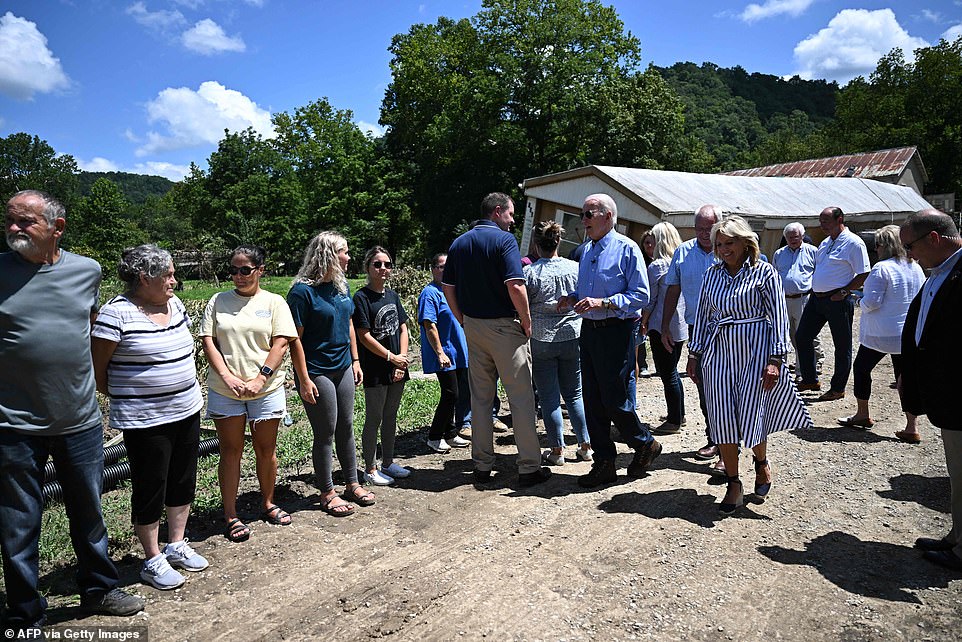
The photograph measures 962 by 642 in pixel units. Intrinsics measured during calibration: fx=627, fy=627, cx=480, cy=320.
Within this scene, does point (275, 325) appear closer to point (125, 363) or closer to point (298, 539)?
point (125, 363)

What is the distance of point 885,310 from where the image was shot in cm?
594

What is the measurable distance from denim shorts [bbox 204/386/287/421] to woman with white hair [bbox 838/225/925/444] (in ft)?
17.2

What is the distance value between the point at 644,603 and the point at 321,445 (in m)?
2.49

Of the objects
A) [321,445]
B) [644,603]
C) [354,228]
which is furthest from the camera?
[354,228]

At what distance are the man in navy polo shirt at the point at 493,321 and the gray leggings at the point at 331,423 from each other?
1.02 meters

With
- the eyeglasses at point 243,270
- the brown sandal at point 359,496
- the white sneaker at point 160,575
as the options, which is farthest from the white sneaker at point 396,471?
the eyeglasses at point 243,270

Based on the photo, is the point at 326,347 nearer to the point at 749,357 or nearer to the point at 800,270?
the point at 749,357

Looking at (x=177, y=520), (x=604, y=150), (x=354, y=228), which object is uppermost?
→ (x=604, y=150)

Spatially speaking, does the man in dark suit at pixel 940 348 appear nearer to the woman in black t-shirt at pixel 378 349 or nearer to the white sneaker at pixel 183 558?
the woman in black t-shirt at pixel 378 349

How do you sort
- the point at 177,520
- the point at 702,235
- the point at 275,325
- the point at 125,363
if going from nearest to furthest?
the point at 125,363 < the point at 177,520 < the point at 275,325 < the point at 702,235

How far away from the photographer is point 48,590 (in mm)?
3639

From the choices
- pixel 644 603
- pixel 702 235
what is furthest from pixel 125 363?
pixel 702 235

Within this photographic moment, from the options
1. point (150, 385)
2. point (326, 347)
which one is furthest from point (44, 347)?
point (326, 347)

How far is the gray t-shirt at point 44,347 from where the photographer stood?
3010 millimetres
